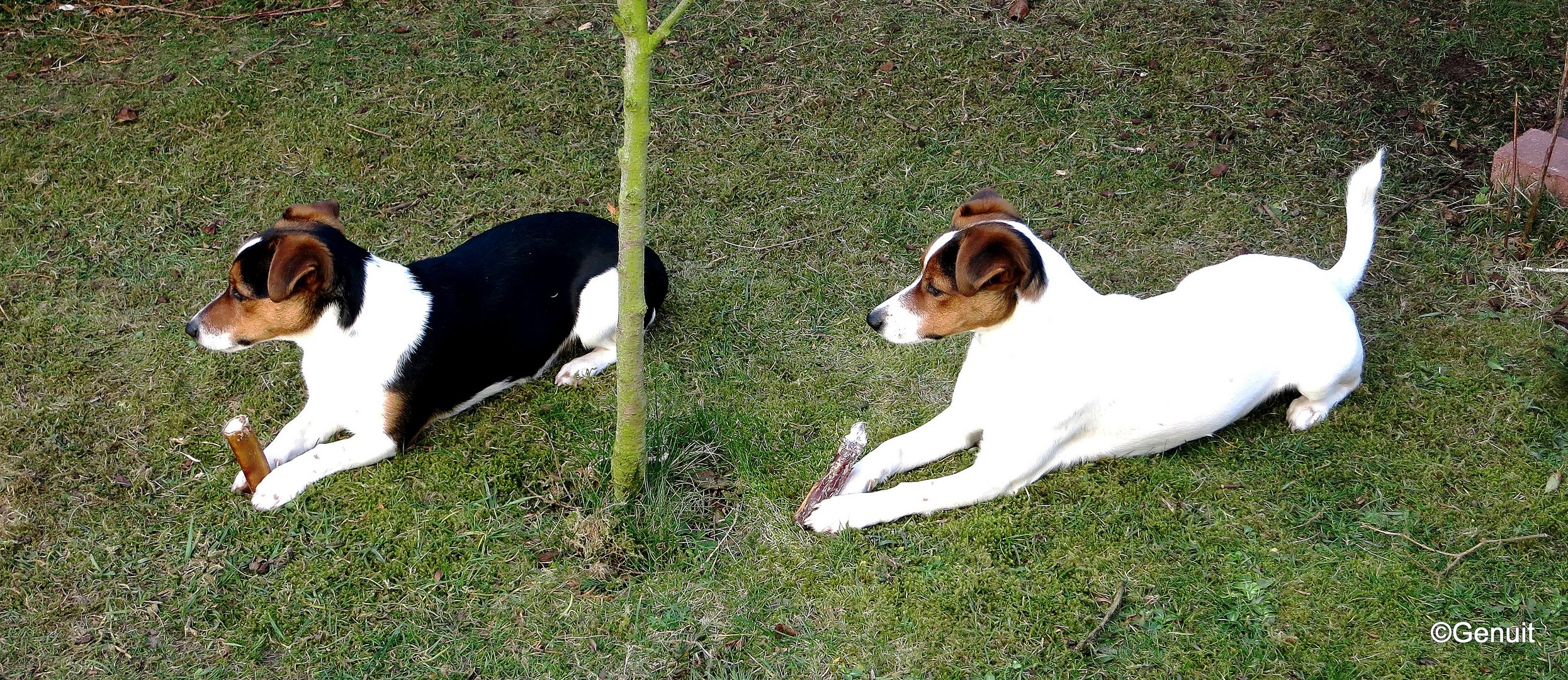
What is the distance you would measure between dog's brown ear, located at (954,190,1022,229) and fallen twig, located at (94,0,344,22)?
18.4 feet

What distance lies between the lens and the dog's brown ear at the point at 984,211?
418cm

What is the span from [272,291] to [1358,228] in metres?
4.39

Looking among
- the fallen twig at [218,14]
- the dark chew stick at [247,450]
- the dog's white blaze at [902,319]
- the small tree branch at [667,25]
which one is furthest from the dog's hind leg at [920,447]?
the fallen twig at [218,14]

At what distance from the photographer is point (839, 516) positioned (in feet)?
13.7

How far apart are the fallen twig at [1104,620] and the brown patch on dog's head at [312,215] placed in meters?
3.26

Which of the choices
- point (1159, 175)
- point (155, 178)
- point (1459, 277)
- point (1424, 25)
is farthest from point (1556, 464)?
point (155, 178)

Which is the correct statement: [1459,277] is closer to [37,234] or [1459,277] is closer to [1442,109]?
[1442,109]

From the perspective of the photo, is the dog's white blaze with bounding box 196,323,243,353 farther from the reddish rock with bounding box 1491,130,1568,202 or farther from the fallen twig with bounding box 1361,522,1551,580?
the reddish rock with bounding box 1491,130,1568,202

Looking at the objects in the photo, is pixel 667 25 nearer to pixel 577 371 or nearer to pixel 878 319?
pixel 878 319

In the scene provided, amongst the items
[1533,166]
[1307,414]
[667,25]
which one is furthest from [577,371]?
[1533,166]

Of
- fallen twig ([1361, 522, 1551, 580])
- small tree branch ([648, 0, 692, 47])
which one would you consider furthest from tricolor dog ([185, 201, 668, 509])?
fallen twig ([1361, 522, 1551, 580])

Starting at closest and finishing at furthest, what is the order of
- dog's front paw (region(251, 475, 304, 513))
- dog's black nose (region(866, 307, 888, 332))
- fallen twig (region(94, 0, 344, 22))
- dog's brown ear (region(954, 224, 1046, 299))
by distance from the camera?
dog's brown ear (region(954, 224, 1046, 299)) < dog's black nose (region(866, 307, 888, 332)) < dog's front paw (region(251, 475, 304, 513)) < fallen twig (region(94, 0, 344, 22))

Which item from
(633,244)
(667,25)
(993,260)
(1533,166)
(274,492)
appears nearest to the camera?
(667,25)

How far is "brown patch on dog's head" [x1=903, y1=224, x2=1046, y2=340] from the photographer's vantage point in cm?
371
